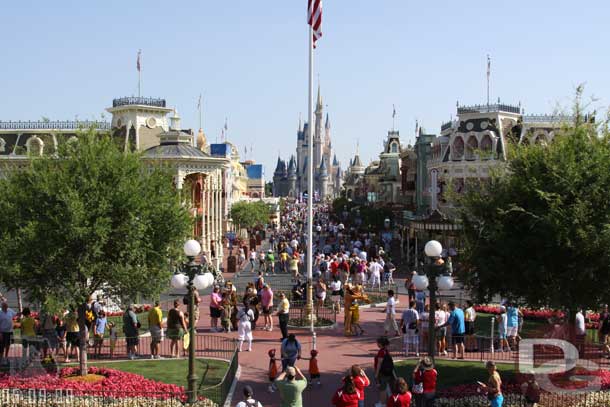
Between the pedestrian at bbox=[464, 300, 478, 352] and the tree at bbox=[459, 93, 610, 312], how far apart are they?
122 inches

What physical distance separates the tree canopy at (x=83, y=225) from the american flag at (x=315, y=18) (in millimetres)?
9813

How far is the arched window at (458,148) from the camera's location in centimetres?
4947

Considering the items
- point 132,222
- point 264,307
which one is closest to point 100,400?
point 132,222

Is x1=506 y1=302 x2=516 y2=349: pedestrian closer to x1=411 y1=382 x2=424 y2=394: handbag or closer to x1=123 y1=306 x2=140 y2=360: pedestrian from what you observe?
x1=411 y1=382 x2=424 y2=394: handbag

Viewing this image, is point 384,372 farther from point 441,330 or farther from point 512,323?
point 512,323

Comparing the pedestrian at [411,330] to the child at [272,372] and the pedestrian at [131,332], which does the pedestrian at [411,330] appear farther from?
the pedestrian at [131,332]

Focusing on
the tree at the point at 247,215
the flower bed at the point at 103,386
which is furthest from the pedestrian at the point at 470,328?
the tree at the point at 247,215

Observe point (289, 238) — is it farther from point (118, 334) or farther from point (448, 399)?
point (448, 399)

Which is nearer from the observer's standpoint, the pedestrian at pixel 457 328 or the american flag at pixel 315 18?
the pedestrian at pixel 457 328

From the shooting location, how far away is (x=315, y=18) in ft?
78.0

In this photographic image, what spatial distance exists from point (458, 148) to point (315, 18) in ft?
91.9

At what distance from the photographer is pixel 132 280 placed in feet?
51.4

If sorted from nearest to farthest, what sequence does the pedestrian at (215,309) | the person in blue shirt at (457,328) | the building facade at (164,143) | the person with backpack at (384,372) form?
the person with backpack at (384,372), the person in blue shirt at (457,328), the pedestrian at (215,309), the building facade at (164,143)

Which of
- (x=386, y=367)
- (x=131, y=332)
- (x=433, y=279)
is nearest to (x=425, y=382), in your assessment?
(x=386, y=367)
